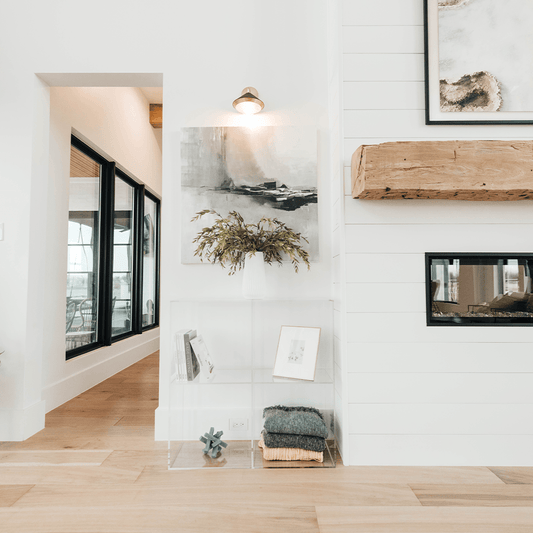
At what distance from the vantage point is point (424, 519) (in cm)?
145

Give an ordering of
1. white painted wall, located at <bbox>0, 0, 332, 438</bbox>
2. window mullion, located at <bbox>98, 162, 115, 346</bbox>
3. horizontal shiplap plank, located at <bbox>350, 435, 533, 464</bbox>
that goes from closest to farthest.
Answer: horizontal shiplap plank, located at <bbox>350, 435, 533, 464</bbox> < white painted wall, located at <bbox>0, 0, 332, 438</bbox> < window mullion, located at <bbox>98, 162, 115, 346</bbox>

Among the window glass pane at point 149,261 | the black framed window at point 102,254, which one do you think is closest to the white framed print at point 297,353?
the black framed window at point 102,254

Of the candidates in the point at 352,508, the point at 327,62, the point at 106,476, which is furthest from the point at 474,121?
the point at 106,476

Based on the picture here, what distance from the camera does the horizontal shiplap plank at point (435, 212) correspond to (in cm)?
196

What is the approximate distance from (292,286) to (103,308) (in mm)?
2155

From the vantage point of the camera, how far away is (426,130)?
199 cm

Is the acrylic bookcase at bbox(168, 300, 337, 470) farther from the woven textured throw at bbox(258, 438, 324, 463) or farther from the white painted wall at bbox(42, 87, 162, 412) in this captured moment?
the white painted wall at bbox(42, 87, 162, 412)

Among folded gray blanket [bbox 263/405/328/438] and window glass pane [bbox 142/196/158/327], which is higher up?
window glass pane [bbox 142/196/158/327]

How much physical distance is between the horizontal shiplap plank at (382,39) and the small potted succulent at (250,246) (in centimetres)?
99

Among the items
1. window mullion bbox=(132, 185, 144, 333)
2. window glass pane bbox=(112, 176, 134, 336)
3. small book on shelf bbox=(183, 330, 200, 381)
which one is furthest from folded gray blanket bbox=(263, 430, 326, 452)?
window mullion bbox=(132, 185, 144, 333)

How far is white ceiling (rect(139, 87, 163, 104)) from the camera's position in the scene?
451 centimetres

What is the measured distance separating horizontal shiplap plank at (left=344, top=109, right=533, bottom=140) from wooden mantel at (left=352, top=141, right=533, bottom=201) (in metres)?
0.27

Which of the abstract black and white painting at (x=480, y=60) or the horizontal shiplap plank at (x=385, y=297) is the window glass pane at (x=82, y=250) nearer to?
the horizontal shiplap plank at (x=385, y=297)

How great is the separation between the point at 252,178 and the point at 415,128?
91cm
